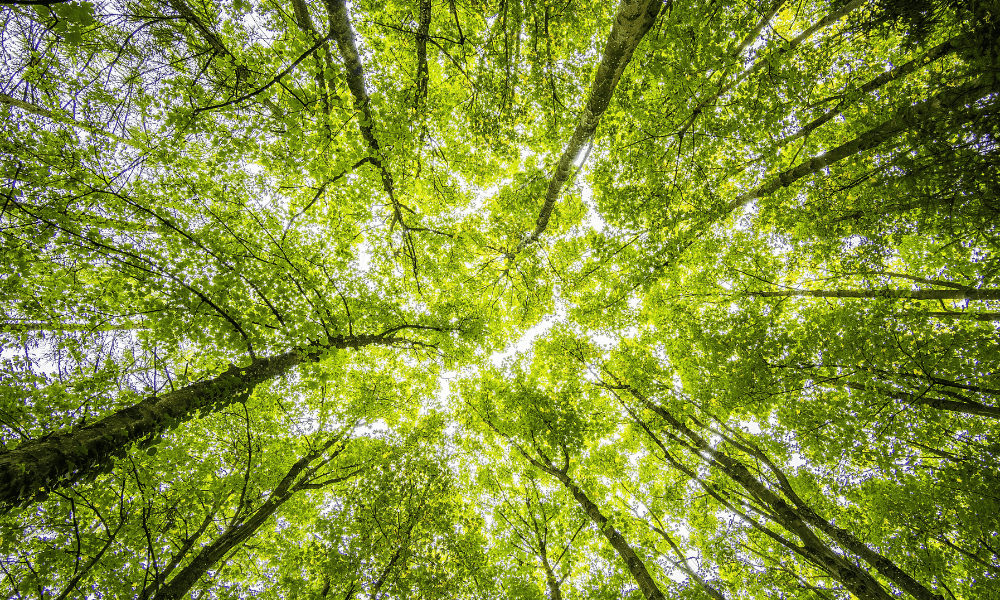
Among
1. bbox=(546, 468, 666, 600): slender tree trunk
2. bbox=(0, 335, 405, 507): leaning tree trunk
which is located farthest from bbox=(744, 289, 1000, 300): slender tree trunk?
bbox=(0, 335, 405, 507): leaning tree trunk

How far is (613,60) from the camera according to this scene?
480 cm

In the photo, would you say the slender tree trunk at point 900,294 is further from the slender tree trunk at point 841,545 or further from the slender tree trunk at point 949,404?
the slender tree trunk at point 841,545

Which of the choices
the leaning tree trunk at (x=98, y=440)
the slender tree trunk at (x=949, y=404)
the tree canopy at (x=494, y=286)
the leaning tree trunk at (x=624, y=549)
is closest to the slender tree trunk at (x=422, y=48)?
the tree canopy at (x=494, y=286)

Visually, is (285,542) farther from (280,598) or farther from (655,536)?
(655,536)

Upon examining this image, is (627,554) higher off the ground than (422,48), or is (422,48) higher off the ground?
(422,48)

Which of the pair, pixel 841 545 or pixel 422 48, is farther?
pixel 422 48

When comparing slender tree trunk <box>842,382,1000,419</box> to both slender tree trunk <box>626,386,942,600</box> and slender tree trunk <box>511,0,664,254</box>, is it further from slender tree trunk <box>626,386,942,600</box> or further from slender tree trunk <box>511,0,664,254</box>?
slender tree trunk <box>511,0,664,254</box>

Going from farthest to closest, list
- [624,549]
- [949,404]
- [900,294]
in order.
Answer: [624,549] < [900,294] < [949,404]

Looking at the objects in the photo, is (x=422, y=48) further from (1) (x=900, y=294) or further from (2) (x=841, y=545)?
(2) (x=841, y=545)

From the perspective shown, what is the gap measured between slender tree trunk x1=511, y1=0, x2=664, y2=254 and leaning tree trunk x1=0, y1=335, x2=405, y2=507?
23.6 ft

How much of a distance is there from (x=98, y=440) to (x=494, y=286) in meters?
8.90

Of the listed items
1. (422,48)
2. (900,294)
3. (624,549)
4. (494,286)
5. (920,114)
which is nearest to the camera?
(920,114)

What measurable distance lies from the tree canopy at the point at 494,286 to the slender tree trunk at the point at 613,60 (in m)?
0.05

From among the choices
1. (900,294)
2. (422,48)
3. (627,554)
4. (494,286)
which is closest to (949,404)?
(900,294)
